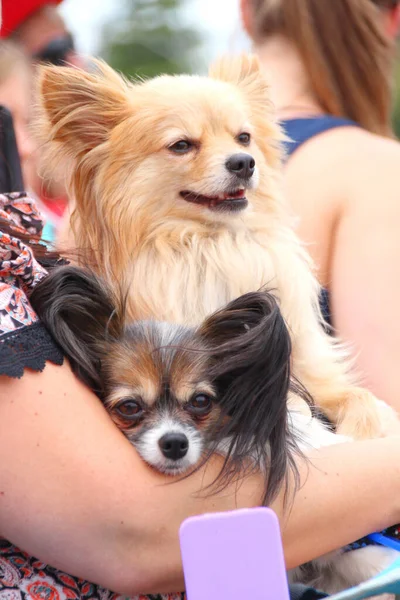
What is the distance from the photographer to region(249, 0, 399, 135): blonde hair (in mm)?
2781

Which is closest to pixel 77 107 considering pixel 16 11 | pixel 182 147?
pixel 182 147

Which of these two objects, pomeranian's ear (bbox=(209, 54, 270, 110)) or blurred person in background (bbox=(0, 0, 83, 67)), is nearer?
pomeranian's ear (bbox=(209, 54, 270, 110))

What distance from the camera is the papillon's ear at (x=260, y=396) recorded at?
1.53 metres

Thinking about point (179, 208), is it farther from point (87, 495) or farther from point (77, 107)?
point (87, 495)

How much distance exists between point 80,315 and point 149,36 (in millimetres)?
24525

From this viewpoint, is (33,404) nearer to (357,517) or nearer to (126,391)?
(126,391)

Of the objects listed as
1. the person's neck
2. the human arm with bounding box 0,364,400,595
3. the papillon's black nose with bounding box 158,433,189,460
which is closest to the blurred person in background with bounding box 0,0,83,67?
the person's neck

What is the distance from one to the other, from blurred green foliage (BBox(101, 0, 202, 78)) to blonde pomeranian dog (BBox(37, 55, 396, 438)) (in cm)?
2114

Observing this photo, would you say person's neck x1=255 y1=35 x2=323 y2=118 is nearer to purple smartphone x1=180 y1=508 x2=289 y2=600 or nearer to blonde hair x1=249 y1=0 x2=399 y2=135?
blonde hair x1=249 y1=0 x2=399 y2=135

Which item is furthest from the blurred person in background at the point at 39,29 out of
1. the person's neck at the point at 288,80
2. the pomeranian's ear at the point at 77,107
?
→ the pomeranian's ear at the point at 77,107

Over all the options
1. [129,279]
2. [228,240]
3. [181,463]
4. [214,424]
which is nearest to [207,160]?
[228,240]

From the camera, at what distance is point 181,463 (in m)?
1.52

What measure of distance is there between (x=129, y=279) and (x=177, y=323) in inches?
7.8

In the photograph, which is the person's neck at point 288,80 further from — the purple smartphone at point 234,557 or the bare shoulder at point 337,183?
the purple smartphone at point 234,557
